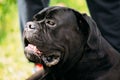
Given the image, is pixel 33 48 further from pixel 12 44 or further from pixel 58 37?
pixel 12 44

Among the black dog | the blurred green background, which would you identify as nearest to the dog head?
the black dog

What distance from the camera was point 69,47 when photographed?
4.56 meters

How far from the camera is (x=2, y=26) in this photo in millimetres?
7223

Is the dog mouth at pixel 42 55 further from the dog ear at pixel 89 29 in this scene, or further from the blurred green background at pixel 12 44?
the blurred green background at pixel 12 44

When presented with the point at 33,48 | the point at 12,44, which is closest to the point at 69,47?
the point at 33,48

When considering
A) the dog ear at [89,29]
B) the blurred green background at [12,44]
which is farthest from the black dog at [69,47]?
the blurred green background at [12,44]

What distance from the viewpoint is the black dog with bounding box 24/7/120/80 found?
4508mm

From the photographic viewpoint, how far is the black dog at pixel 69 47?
177 inches

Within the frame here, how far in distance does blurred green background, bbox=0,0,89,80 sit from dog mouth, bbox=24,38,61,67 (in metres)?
1.34

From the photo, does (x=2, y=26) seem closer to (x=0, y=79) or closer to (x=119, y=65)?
(x=0, y=79)

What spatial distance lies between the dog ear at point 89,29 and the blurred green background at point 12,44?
1.42 metres

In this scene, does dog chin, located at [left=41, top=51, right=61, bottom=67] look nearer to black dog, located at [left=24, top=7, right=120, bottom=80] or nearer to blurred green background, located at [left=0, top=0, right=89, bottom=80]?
black dog, located at [left=24, top=7, right=120, bottom=80]

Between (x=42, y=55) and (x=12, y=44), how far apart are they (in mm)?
2303

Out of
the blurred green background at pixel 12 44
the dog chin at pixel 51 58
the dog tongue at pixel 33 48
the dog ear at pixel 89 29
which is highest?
the dog ear at pixel 89 29
